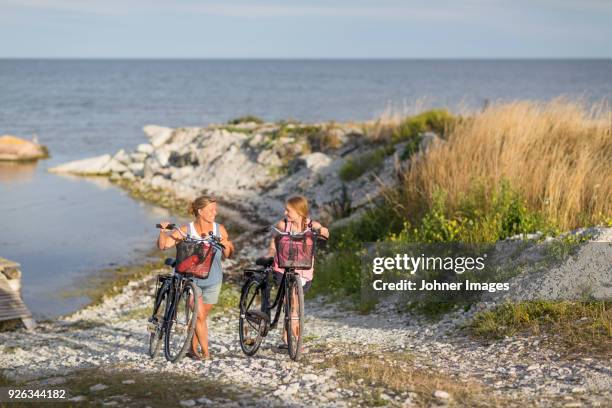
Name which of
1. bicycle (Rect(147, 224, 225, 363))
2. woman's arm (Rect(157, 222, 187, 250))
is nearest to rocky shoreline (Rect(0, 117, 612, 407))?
bicycle (Rect(147, 224, 225, 363))

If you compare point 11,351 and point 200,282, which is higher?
point 200,282

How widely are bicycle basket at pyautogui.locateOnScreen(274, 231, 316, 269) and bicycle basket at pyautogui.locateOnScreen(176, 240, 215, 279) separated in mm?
782

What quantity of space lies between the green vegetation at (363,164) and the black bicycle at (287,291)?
14.9 metres

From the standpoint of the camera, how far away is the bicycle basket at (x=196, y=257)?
8.90 m

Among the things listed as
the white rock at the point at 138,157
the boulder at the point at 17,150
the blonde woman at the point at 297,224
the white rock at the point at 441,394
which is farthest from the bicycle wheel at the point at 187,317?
the boulder at the point at 17,150

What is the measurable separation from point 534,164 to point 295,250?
8.13 metres

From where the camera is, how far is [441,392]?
774 cm

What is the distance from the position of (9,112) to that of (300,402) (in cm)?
7797

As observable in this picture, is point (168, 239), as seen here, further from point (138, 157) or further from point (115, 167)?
point (138, 157)

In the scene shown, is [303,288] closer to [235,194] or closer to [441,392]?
[441,392]

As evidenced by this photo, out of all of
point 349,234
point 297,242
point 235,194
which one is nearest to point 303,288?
point 297,242

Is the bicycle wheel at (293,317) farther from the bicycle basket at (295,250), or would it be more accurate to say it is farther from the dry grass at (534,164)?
the dry grass at (534,164)

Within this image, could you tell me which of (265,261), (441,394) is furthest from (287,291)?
(441,394)

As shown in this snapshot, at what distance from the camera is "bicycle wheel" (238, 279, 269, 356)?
9.48 m
